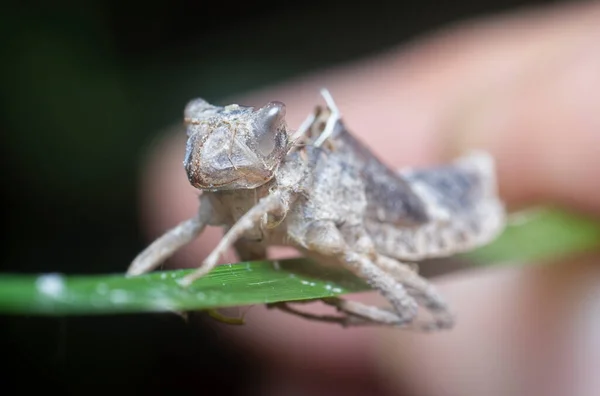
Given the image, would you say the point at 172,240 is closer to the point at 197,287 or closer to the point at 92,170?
the point at 197,287

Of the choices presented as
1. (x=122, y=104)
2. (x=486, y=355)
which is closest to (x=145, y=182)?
(x=122, y=104)

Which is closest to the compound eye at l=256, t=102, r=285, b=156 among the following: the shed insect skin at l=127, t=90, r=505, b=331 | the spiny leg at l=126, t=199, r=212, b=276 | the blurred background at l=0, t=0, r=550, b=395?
the shed insect skin at l=127, t=90, r=505, b=331

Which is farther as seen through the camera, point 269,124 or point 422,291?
point 422,291

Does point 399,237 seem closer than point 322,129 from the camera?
No

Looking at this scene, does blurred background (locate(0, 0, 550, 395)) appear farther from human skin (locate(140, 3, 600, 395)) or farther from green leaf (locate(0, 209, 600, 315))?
green leaf (locate(0, 209, 600, 315))

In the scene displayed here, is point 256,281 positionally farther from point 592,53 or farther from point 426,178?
point 592,53

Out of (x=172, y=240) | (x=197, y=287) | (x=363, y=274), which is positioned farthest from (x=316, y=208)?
(x=197, y=287)
